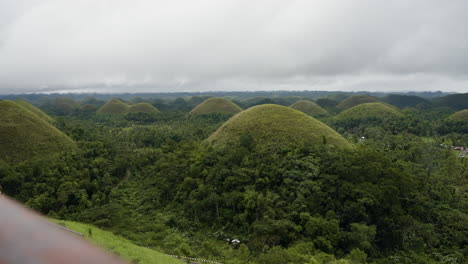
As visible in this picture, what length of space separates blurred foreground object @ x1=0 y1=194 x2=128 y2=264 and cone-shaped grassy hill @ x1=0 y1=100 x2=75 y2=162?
1200 inches

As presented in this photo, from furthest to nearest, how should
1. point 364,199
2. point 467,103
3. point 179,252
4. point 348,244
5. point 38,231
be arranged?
1. point 467,103
2. point 364,199
3. point 348,244
4. point 179,252
5. point 38,231

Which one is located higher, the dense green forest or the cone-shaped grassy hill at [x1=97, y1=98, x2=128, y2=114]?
the cone-shaped grassy hill at [x1=97, y1=98, x2=128, y2=114]

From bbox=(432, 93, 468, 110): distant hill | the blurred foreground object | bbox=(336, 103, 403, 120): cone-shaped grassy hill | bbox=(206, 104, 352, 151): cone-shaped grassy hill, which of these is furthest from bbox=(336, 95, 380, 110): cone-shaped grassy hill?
the blurred foreground object

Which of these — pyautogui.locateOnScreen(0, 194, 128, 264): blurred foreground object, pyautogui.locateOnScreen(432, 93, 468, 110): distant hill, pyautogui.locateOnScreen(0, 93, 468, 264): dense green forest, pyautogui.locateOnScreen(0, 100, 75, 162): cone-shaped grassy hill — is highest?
pyautogui.locateOnScreen(432, 93, 468, 110): distant hill

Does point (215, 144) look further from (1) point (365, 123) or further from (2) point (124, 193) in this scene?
(1) point (365, 123)

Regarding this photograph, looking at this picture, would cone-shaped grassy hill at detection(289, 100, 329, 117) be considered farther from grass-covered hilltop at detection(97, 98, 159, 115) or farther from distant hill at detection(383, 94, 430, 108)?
distant hill at detection(383, 94, 430, 108)

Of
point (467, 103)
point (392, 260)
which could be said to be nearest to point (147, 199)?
point (392, 260)

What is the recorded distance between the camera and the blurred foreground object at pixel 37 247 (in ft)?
3.75

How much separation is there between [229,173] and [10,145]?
24.1m

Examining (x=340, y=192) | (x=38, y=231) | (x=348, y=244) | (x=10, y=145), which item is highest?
(x=38, y=231)

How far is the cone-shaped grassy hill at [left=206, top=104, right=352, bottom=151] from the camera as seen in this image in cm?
2606

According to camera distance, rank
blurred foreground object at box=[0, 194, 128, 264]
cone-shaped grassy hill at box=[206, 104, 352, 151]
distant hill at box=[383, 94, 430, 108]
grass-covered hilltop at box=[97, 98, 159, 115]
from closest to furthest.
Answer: blurred foreground object at box=[0, 194, 128, 264] → cone-shaped grassy hill at box=[206, 104, 352, 151] → grass-covered hilltop at box=[97, 98, 159, 115] → distant hill at box=[383, 94, 430, 108]

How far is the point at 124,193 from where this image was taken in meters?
22.9

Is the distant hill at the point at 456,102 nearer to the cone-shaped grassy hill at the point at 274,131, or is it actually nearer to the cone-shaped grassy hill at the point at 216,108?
the cone-shaped grassy hill at the point at 216,108
